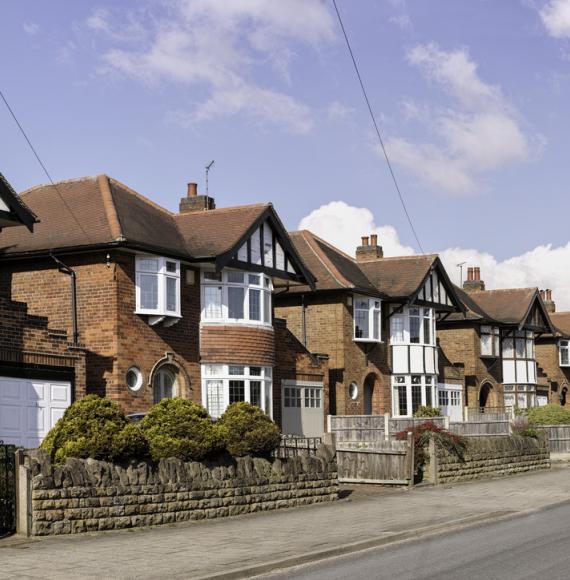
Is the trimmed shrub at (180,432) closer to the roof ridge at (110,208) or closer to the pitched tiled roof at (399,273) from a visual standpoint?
the roof ridge at (110,208)

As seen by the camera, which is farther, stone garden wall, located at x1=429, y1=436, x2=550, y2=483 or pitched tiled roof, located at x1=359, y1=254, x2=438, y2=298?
pitched tiled roof, located at x1=359, y1=254, x2=438, y2=298

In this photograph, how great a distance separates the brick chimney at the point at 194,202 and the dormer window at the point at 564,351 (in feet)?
115

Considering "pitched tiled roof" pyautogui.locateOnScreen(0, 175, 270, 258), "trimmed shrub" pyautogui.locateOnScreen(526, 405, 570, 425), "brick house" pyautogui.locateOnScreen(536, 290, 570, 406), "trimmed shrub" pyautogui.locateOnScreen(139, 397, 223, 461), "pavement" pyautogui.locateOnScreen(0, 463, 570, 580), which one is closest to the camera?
"pavement" pyautogui.locateOnScreen(0, 463, 570, 580)

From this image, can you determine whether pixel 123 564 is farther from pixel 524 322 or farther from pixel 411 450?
pixel 524 322

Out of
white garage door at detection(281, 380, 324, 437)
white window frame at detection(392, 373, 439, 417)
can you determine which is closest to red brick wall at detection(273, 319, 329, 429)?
white garage door at detection(281, 380, 324, 437)

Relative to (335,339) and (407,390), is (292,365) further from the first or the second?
(407,390)

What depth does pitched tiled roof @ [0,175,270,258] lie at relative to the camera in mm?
28969

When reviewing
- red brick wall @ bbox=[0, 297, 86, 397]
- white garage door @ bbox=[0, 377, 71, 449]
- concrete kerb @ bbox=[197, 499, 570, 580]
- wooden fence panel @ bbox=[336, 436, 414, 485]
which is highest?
red brick wall @ bbox=[0, 297, 86, 397]

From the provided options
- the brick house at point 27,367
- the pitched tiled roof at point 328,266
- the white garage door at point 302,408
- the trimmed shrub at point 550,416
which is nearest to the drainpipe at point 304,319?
the pitched tiled roof at point 328,266

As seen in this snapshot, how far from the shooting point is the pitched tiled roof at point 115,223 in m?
29.0

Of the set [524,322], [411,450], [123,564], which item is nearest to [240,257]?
[411,450]

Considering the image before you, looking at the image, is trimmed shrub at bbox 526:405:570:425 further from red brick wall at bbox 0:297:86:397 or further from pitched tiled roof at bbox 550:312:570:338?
pitched tiled roof at bbox 550:312:570:338

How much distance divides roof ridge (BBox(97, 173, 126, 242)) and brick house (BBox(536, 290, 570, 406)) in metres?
37.8

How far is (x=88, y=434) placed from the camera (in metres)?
16.8
